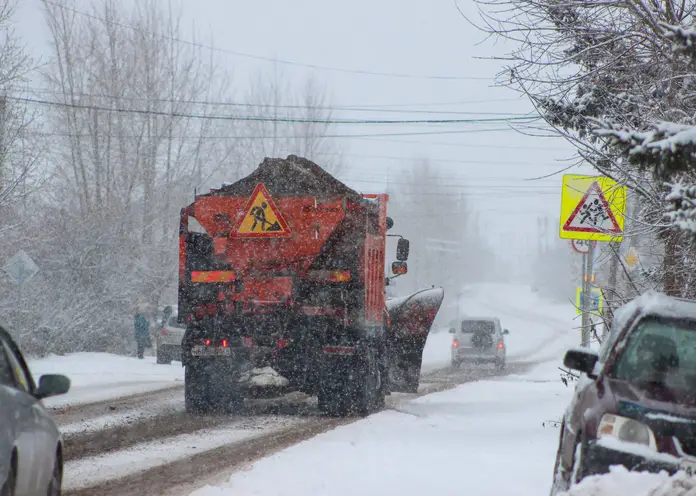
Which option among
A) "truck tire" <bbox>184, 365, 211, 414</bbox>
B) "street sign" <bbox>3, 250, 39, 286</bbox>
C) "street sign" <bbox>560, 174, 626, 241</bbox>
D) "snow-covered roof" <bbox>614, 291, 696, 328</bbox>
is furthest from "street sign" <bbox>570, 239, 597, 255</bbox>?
"street sign" <bbox>3, 250, 39, 286</bbox>

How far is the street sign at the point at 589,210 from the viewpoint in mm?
11711

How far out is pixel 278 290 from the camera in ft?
45.9

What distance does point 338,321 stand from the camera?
14.3 metres

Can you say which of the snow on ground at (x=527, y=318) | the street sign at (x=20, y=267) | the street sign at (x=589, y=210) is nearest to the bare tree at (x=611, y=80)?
the street sign at (x=589, y=210)

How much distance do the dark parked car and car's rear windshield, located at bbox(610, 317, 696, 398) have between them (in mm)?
3538

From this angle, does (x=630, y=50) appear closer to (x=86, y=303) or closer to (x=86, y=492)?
(x=86, y=492)

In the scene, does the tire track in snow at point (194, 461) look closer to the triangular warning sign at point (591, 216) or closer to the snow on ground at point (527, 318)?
the triangular warning sign at point (591, 216)

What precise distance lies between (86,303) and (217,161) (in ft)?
40.4

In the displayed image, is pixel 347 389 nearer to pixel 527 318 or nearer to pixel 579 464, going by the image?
pixel 579 464

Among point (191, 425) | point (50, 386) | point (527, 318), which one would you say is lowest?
point (527, 318)

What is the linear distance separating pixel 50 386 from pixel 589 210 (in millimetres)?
8054

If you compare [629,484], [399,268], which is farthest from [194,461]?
[399,268]

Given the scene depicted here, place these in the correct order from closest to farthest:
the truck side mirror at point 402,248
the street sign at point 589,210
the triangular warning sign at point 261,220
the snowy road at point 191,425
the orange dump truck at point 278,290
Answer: the snowy road at point 191,425, the street sign at point 589,210, the triangular warning sign at point 261,220, the orange dump truck at point 278,290, the truck side mirror at point 402,248

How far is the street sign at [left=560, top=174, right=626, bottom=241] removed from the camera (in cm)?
1171
